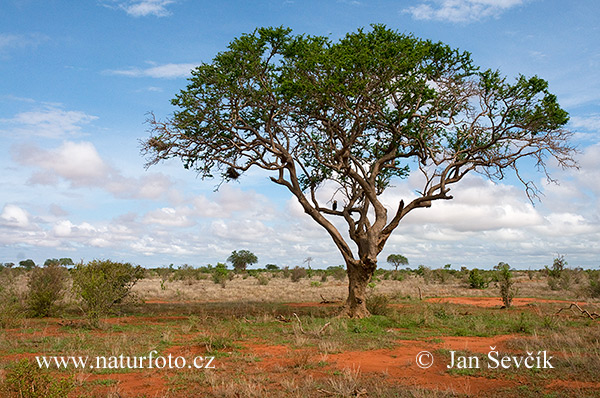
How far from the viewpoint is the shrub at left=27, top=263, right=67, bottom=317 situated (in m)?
18.8

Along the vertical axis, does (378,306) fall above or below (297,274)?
above

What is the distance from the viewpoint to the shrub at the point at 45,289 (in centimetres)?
1883

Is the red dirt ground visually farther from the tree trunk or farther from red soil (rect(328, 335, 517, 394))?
the tree trunk

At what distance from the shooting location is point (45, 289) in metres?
19.4

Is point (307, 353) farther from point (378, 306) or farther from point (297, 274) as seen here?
point (297, 274)

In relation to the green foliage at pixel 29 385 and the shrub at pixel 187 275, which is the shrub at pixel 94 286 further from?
the shrub at pixel 187 275

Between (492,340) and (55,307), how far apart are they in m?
18.4

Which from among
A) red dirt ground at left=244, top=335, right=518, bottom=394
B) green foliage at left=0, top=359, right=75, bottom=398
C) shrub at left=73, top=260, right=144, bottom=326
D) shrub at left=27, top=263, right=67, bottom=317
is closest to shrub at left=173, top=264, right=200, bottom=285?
shrub at left=27, top=263, right=67, bottom=317

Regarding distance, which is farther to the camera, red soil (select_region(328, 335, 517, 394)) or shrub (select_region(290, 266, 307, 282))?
shrub (select_region(290, 266, 307, 282))

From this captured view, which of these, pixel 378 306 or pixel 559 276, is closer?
pixel 378 306

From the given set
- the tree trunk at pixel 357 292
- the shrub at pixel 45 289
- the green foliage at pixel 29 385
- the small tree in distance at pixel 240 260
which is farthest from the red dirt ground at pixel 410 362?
the small tree in distance at pixel 240 260

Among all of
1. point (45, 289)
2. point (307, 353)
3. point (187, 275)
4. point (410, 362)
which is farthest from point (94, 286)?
point (187, 275)

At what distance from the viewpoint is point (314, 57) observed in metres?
16.2

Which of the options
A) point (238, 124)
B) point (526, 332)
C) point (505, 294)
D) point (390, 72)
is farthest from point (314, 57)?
point (505, 294)
